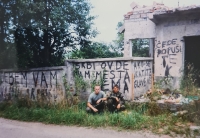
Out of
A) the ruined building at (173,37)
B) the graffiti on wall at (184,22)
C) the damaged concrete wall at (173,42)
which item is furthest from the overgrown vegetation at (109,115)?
the graffiti on wall at (184,22)

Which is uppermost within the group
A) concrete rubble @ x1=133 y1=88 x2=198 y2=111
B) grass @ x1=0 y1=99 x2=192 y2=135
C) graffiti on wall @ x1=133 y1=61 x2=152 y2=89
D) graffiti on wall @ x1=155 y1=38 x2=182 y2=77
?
graffiti on wall @ x1=155 y1=38 x2=182 y2=77

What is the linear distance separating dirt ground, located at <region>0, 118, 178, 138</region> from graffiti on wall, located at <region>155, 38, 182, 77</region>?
4.14m

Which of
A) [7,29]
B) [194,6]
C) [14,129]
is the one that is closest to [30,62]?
[7,29]

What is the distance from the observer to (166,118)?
6293mm

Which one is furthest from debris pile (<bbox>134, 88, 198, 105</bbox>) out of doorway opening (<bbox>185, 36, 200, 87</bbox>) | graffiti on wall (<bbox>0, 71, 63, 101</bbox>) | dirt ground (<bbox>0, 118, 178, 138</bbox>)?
graffiti on wall (<bbox>0, 71, 63, 101</bbox>)

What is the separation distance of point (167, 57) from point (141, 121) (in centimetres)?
373

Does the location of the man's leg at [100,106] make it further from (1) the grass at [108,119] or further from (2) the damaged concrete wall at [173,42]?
(2) the damaged concrete wall at [173,42]

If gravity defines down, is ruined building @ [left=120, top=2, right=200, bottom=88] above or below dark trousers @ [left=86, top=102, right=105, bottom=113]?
above

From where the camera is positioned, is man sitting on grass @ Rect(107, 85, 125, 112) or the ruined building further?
the ruined building

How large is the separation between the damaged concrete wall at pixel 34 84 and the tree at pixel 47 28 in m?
0.68

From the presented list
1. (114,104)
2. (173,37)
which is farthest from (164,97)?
(173,37)

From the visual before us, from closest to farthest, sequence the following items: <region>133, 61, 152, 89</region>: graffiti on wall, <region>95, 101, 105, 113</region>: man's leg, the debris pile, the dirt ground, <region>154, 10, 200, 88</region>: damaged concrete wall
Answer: the dirt ground, the debris pile, <region>95, 101, 105, 113</region>: man's leg, <region>133, 61, 152, 89</region>: graffiti on wall, <region>154, 10, 200, 88</region>: damaged concrete wall

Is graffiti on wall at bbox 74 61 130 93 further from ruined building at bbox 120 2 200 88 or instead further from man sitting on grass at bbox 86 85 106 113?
ruined building at bbox 120 2 200 88

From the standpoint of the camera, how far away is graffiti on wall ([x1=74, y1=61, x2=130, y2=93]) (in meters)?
7.93
